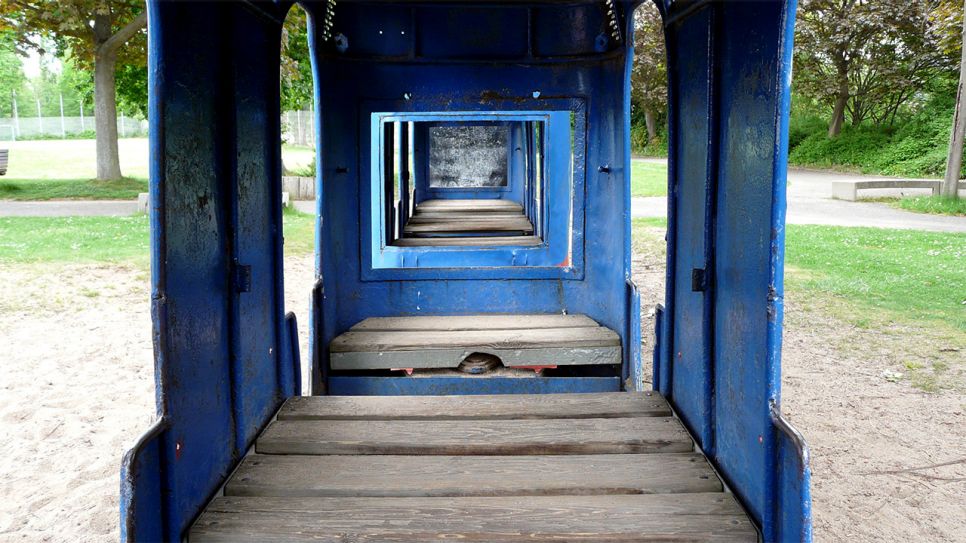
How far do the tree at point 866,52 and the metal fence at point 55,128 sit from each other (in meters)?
41.6

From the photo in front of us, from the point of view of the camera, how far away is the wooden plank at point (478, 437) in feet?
10.4

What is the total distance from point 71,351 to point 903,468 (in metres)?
6.24

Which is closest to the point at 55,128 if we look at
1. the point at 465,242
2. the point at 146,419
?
the point at 465,242

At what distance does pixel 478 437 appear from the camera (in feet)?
10.6

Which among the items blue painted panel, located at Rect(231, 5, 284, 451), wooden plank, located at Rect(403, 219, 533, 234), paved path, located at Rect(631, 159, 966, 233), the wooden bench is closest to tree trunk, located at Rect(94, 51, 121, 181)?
paved path, located at Rect(631, 159, 966, 233)

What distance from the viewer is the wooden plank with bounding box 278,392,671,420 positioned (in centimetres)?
354

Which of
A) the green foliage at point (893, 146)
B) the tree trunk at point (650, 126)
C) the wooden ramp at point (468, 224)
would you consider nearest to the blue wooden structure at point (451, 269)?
the wooden ramp at point (468, 224)

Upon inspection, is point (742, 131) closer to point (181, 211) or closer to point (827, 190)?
point (181, 211)

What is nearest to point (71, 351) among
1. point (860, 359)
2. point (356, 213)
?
point (356, 213)

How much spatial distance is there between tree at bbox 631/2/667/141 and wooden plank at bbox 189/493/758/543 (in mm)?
26829

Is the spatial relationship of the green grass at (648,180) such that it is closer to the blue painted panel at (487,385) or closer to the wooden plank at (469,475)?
the blue painted panel at (487,385)

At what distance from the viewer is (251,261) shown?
10.7 ft

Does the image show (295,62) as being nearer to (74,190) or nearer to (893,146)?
(74,190)

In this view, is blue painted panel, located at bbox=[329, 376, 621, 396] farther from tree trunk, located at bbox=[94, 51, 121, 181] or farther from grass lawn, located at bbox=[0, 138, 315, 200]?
tree trunk, located at bbox=[94, 51, 121, 181]
